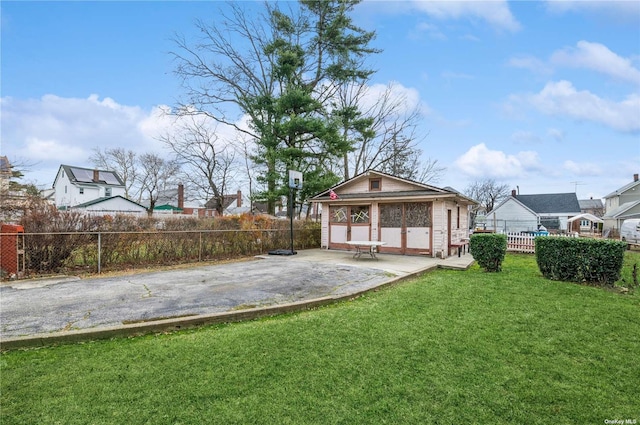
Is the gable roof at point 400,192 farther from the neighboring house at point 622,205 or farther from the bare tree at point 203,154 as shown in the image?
the neighboring house at point 622,205

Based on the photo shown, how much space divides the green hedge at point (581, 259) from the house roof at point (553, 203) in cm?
3668

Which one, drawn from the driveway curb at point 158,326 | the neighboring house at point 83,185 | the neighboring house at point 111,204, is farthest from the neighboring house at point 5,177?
the neighboring house at point 83,185

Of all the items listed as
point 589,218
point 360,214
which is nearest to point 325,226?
point 360,214

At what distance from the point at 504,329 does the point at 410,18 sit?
12.3 metres

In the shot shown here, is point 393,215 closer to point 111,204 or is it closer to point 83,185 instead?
point 111,204

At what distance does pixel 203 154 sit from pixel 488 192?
46.6 meters

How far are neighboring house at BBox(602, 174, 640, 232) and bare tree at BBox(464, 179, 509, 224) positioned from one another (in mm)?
12922

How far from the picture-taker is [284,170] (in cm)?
1677

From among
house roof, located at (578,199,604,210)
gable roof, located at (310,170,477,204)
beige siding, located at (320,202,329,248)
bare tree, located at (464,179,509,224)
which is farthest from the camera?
house roof, located at (578,199,604,210)

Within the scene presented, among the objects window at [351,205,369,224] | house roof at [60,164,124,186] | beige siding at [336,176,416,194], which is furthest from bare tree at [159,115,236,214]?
house roof at [60,164,124,186]

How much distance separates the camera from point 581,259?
6.90 m

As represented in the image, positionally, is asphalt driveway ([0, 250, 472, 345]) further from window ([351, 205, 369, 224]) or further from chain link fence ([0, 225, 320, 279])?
window ([351, 205, 369, 224])

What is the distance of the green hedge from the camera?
21.5 feet

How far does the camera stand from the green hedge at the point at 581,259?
258 inches
